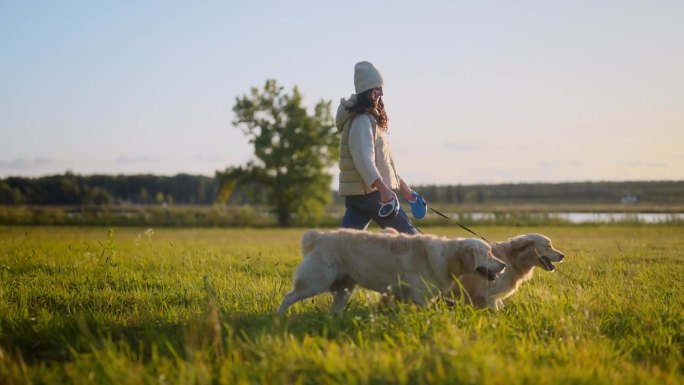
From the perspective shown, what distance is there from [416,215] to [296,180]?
43.2 m

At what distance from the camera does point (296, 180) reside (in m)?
50.8

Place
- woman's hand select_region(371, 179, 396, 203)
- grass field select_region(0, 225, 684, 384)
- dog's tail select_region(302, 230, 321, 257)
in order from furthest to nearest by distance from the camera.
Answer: woman's hand select_region(371, 179, 396, 203) < dog's tail select_region(302, 230, 321, 257) < grass field select_region(0, 225, 684, 384)

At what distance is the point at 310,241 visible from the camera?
6.27 m

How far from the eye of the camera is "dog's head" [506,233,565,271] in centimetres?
802

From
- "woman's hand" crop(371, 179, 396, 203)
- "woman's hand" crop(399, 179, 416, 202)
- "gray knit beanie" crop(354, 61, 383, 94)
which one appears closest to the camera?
"woman's hand" crop(371, 179, 396, 203)

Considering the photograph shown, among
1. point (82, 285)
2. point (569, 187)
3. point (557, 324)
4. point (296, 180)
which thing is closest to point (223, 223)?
point (296, 180)

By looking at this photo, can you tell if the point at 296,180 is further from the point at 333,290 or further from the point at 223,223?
the point at 333,290

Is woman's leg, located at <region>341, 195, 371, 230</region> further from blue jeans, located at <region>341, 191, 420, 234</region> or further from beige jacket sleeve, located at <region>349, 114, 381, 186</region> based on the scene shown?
beige jacket sleeve, located at <region>349, 114, 381, 186</region>

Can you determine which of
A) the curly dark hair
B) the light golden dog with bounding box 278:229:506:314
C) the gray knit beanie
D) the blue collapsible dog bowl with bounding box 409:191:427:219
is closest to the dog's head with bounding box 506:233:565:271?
the blue collapsible dog bowl with bounding box 409:191:427:219

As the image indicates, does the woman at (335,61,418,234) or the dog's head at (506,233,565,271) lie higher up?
the woman at (335,61,418,234)

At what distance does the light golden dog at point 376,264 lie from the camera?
20.1 ft

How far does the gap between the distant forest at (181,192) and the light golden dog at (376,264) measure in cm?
4960

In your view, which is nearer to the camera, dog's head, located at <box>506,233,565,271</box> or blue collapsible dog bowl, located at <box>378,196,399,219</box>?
blue collapsible dog bowl, located at <box>378,196,399,219</box>

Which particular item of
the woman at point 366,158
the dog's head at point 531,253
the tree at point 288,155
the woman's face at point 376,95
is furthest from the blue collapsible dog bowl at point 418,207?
the tree at point 288,155
